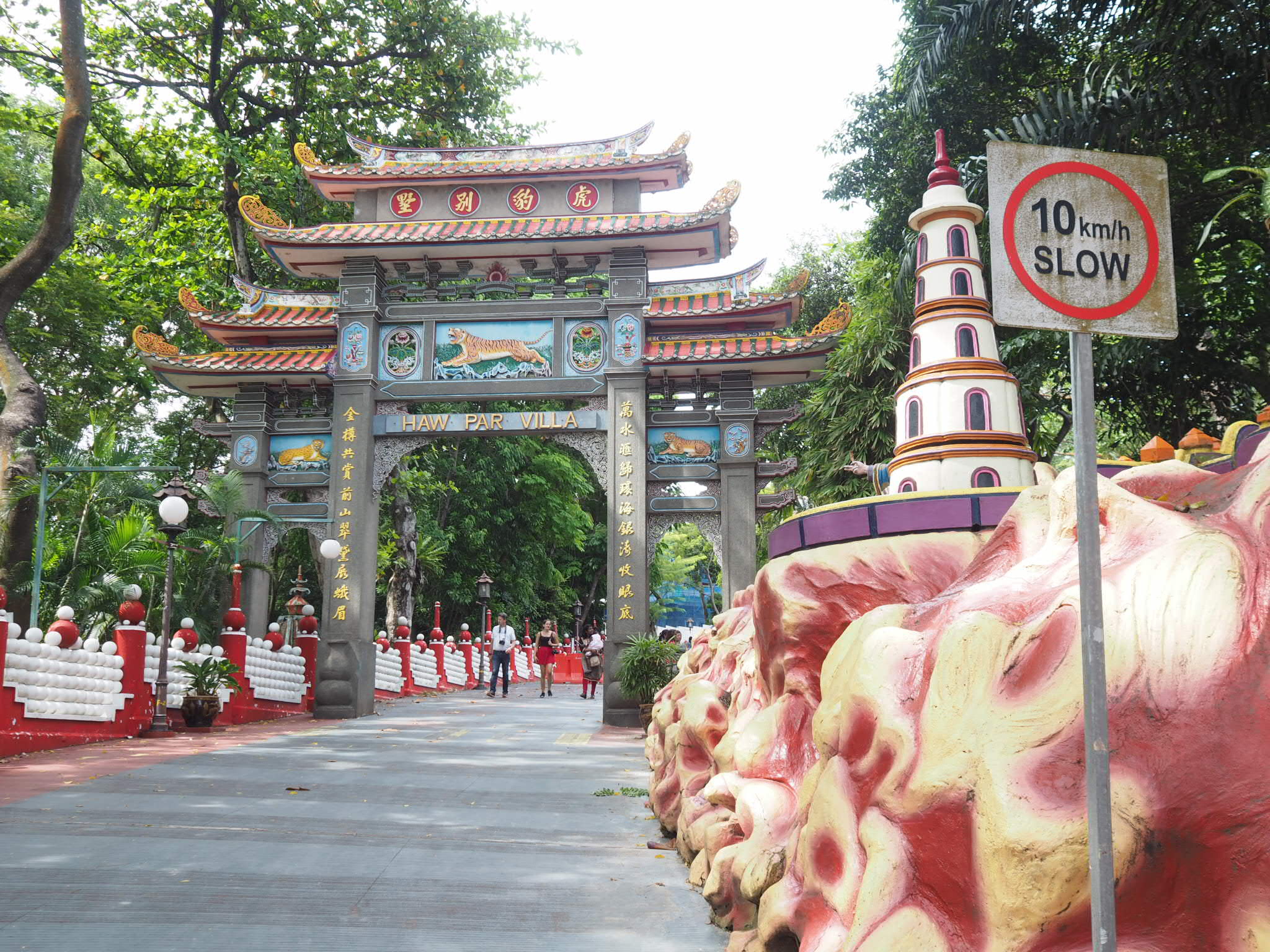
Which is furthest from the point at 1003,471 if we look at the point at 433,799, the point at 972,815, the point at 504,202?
the point at 504,202

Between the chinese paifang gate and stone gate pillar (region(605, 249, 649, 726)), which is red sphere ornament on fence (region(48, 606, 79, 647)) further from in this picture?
stone gate pillar (region(605, 249, 649, 726))

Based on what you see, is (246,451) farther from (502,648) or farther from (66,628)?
(502,648)

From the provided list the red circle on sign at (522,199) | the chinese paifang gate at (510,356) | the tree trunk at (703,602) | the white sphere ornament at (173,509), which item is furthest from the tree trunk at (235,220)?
the tree trunk at (703,602)

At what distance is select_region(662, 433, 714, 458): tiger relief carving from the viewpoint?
15.6 m

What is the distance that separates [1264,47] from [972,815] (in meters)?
11.7

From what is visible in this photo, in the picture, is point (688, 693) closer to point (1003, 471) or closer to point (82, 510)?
point (1003, 471)

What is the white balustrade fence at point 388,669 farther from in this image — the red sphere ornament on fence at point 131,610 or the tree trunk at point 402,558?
the red sphere ornament on fence at point 131,610

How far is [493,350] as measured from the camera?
16109 mm

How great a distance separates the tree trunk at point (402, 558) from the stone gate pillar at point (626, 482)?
7.60m

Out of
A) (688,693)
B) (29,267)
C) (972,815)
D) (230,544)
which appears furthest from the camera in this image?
(230,544)

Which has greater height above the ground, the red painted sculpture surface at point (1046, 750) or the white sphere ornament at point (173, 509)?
the white sphere ornament at point (173, 509)

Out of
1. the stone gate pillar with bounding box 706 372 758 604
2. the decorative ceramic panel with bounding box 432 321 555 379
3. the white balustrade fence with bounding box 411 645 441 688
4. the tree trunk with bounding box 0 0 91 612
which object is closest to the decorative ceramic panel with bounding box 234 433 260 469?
the decorative ceramic panel with bounding box 432 321 555 379

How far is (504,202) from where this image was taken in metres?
16.9

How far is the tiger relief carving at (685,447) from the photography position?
51.3 feet
